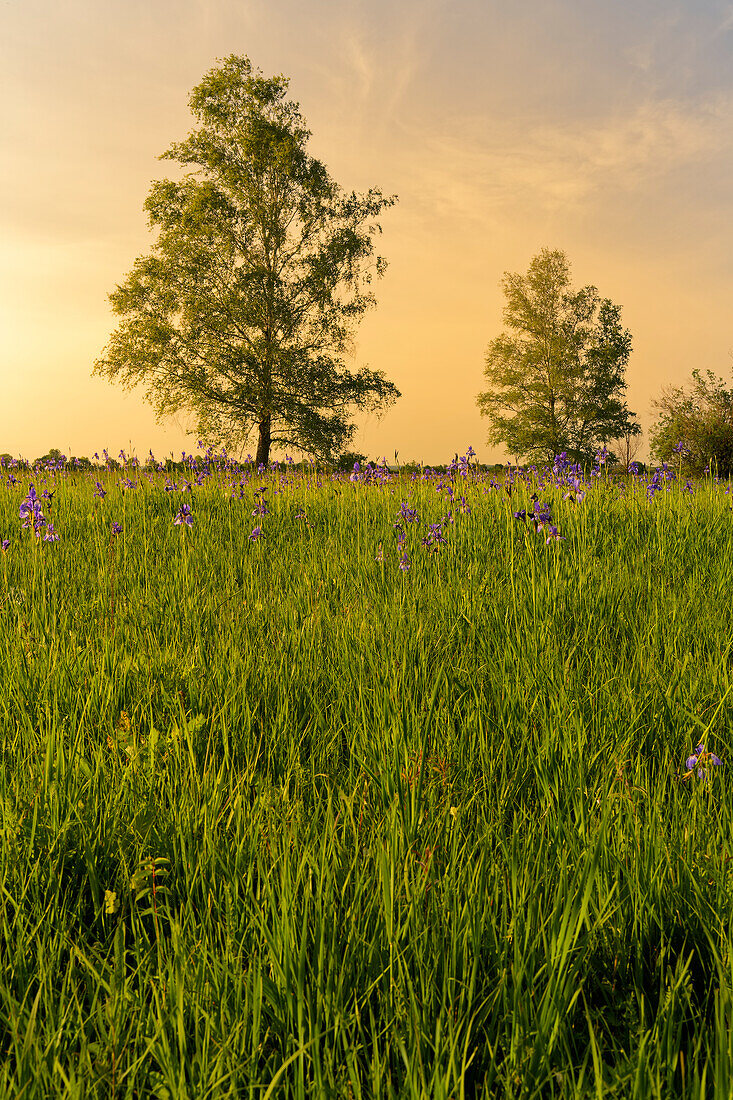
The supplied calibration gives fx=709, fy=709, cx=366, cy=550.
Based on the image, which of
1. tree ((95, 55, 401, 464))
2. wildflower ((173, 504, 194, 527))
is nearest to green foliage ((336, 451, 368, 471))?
tree ((95, 55, 401, 464))

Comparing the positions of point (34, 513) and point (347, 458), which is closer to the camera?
point (34, 513)

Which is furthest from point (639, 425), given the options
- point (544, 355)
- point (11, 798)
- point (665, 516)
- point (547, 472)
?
point (11, 798)

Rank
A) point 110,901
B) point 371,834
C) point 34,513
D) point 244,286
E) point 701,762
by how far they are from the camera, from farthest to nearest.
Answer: point 244,286
point 34,513
point 701,762
point 371,834
point 110,901

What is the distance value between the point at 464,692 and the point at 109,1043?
2011 mm

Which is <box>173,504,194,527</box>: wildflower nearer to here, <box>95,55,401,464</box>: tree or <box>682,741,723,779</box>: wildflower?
<box>682,741,723,779</box>: wildflower

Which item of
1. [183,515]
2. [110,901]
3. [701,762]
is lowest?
[110,901]

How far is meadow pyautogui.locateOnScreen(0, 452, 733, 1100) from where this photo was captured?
148 cm

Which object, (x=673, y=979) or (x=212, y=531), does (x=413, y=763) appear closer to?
(x=673, y=979)

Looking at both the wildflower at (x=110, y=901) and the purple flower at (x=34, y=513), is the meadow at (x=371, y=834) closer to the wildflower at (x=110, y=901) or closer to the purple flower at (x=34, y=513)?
the wildflower at (x=110, y=901)

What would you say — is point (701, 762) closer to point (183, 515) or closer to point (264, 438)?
point (183, 515)

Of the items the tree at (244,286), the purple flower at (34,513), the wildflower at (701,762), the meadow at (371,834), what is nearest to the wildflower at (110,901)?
the meadow at (371,834)

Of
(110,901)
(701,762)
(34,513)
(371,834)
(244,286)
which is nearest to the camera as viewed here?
(110,901)

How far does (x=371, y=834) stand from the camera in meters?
2.09

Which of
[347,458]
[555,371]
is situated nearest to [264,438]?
[347,458]
